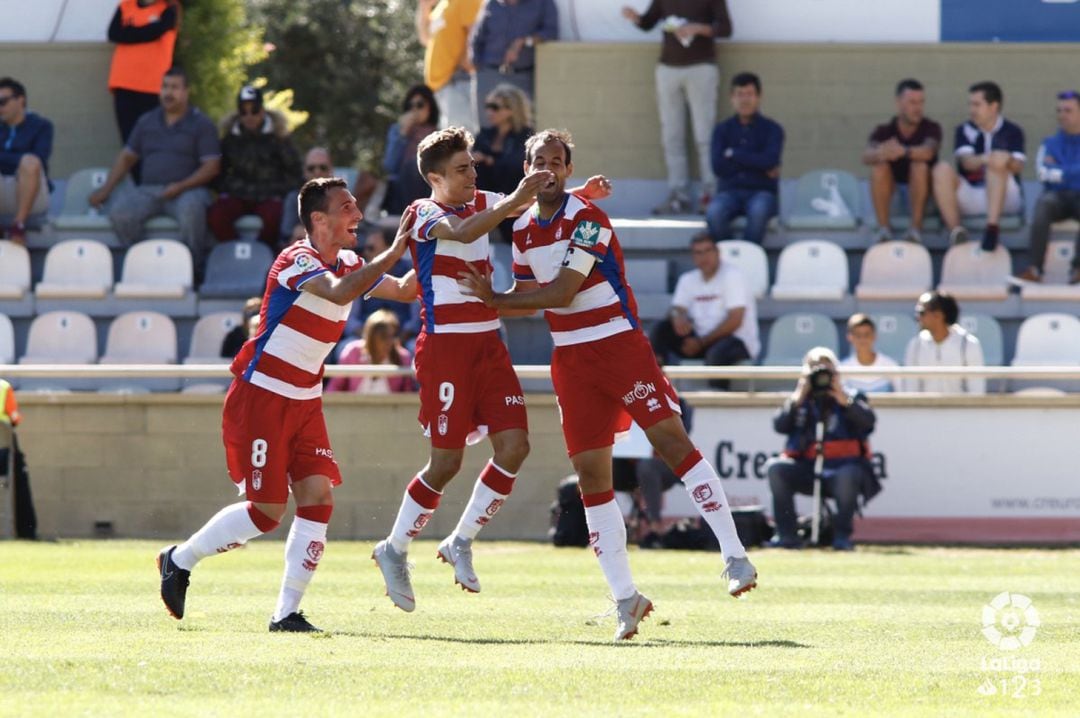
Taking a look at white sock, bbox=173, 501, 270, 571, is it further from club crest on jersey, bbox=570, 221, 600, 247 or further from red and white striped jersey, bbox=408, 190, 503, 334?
club crest on jersey, bbox=570, 221, 600, 247

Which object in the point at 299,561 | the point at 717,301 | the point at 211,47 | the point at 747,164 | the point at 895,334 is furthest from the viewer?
the point at 211,47

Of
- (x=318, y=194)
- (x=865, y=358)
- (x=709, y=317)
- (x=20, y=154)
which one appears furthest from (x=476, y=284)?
(x=20, y=154)

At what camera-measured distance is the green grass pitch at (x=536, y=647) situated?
5957 millimetres

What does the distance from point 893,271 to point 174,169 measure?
7169 millimetres

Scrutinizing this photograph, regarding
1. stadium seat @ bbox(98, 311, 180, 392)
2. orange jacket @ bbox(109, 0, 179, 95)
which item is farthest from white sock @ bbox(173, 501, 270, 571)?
orange jacket @ bbox(109, 0, 179, 95)

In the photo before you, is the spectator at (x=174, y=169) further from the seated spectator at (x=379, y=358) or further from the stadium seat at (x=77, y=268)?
the seated spectator at (x=379, y=358)

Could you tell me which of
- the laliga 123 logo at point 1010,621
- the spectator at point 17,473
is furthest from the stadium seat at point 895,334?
the spectator at point 17,473

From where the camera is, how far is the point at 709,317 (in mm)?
16031

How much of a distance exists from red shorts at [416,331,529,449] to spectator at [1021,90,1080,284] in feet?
31.7

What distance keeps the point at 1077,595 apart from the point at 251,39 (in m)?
16.3

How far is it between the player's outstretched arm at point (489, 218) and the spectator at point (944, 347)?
300 inches

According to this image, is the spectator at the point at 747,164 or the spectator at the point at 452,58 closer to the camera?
the spectator at the point at 747,164

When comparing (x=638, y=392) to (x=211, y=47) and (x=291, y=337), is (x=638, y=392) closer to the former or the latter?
(x=291, y=337)

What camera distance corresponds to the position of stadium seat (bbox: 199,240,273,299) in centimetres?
1745
